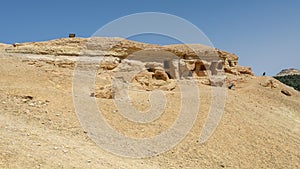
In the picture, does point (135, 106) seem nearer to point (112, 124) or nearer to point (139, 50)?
point (112, 124)

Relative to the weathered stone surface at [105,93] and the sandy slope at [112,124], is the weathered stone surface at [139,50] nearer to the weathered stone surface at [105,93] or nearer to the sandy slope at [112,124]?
the sandy slope at [112,124]

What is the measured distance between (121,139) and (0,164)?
3038 millimetres

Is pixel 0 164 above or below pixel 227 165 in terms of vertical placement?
above

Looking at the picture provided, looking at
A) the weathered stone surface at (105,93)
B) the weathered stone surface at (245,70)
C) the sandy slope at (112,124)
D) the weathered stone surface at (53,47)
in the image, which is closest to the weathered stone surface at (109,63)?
the weathered stone surface at (53,47)

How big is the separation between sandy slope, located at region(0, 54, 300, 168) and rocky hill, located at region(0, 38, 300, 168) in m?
0.02

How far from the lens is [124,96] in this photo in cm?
1077

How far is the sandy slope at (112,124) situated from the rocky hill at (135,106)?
2cm

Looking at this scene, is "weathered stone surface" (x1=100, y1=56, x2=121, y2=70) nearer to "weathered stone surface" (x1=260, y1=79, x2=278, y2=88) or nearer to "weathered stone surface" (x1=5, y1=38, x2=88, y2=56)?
"weathered stone surface" (x1=5, y1=38, x2=88, y2=56)

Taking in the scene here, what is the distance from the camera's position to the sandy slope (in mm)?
5621

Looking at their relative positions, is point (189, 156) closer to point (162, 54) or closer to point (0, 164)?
point (0, 164)

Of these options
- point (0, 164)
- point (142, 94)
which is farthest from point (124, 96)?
point (0, 164)

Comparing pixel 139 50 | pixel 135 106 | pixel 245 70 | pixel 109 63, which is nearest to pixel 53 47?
pixel 109 63

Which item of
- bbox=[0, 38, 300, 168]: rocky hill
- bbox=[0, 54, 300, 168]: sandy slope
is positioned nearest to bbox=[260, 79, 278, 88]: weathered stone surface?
bbox=[0, 38, 300, 168]: rocky hill

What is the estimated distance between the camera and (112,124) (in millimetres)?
7883
